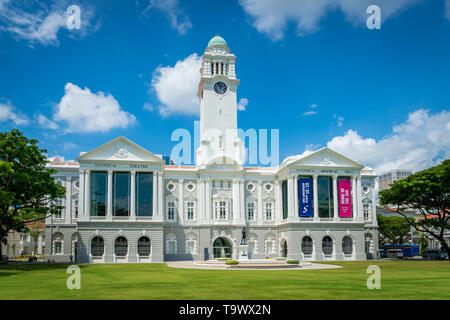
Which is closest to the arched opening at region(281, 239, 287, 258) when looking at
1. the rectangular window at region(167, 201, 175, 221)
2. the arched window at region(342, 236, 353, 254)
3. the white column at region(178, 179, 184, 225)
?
the arched window at region(342, 236, 353, 254)

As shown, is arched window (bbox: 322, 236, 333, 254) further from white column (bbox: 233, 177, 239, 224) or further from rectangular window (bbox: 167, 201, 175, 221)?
rectangular window (bbox: 167, 201, 175, 221)

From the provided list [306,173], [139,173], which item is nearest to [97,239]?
[139,173]

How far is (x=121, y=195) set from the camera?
60469 mm

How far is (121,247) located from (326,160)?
101 feet

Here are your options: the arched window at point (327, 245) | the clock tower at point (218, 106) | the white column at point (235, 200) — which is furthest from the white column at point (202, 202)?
the arched window at point (327, 245)

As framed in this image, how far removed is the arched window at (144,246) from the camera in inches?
2379

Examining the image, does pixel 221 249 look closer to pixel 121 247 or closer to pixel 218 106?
pixel 121 247

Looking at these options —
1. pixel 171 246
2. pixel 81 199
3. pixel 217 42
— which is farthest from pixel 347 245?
pixel 217 42

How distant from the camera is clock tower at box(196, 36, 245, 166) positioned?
71.6m

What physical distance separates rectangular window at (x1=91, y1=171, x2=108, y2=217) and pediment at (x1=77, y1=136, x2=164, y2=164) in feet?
7.36

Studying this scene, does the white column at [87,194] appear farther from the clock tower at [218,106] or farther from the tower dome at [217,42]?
the tower dome at [217,42]

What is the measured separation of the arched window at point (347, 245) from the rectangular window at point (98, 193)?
3395 cm

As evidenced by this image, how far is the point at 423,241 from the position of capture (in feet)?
330

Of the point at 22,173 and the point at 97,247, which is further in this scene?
the point at 97,247
